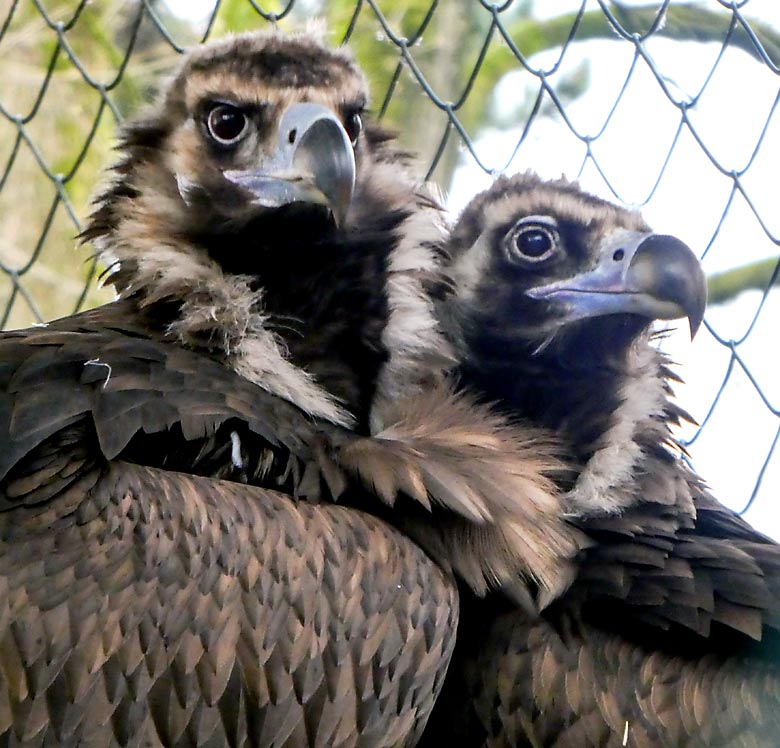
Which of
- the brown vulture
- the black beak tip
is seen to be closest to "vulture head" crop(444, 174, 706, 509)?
the black beak tip

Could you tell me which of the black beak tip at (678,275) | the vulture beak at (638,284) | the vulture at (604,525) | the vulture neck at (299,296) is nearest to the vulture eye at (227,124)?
the vulture neck at (299,296)

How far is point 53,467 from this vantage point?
72.2 inches

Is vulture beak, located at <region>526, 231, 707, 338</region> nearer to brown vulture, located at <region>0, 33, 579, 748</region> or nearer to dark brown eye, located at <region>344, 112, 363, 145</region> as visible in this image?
brown vulture, located at <region>0, 33, 579, 748</region>

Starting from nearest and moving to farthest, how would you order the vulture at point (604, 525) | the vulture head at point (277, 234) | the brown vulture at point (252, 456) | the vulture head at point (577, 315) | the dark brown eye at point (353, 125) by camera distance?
1. the brown vulture at point (252, 456)
2. the vulture at point (604, 525)
3. the vulture head at point (277, 234)
4. the vulture head at point (577, 315)
5. the dark brown eye at point (353, 125)

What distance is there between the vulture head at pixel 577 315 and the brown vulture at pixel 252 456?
0.10 meters

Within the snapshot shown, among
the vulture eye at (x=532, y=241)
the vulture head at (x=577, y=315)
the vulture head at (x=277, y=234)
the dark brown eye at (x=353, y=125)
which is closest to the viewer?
the vulture head at (x=277, y=234)

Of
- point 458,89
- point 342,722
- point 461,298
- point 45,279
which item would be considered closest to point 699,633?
point 342,722

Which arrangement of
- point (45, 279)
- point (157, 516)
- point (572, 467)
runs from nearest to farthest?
point (157, 516) → point (572, 467) → point (45, 279)

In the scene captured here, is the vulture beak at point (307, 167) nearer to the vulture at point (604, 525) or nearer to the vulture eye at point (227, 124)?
the vulture eye at point (227, 124)

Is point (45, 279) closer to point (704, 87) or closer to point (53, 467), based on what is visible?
point (704, 87)

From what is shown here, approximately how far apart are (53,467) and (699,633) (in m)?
0.99

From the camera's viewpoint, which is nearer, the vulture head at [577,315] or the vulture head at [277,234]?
the vulture head at [277,234]

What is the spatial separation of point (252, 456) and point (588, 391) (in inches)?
26.4

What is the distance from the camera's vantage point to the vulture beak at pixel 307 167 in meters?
2.10
